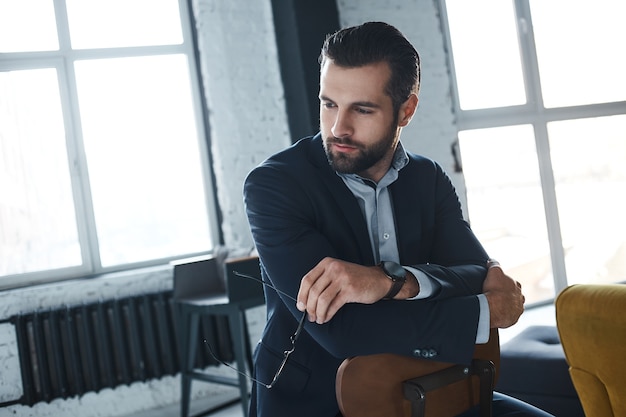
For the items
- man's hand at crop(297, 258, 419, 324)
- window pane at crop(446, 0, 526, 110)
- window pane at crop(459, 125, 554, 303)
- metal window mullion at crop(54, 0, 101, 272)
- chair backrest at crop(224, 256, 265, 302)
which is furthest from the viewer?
window pane at crop(459, 125, 554, 303)

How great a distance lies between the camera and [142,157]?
14.0 feet

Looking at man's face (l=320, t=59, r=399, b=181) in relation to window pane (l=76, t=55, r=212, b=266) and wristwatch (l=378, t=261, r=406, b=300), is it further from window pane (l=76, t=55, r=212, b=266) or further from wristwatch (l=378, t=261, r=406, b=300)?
window pane (l=76, t=55, r=212, b=266)

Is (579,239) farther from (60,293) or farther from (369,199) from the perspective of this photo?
(369,199)

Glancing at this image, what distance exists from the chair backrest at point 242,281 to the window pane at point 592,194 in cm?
341

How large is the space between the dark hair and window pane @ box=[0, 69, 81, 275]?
301cm

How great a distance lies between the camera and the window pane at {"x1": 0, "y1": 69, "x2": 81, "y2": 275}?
392 cm

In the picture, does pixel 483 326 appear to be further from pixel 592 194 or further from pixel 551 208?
pixel 592 194

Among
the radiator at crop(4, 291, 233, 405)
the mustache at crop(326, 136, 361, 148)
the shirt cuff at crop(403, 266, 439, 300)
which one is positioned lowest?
the radiator at crop(4, 291, 233, 405)

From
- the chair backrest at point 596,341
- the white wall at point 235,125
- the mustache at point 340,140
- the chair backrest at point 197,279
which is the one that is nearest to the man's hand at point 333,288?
the mustache at point 340,140

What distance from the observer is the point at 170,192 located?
14.2 ft

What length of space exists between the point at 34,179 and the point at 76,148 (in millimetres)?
314

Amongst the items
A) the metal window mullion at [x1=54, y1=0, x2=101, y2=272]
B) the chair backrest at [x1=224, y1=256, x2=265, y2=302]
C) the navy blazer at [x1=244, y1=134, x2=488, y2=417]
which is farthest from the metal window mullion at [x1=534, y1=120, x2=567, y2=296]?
the navy blazer at [x1=244, y1=134, x2=488, y2=417]

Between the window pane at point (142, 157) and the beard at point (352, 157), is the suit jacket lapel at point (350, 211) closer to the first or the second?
the beard at point (352, 157)

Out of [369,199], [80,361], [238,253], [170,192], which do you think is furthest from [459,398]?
[170,192]
